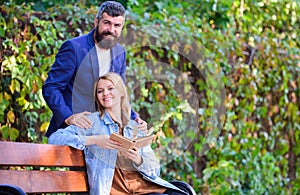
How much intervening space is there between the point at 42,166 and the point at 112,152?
1.19ft

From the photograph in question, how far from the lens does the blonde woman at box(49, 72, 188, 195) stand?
356 cm

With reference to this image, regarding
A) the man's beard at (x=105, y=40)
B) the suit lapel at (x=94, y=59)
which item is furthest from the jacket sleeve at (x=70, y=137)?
the man's beard at (x=105, y=40)

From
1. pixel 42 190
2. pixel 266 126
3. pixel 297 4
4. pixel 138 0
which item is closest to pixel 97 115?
pixel 42 190

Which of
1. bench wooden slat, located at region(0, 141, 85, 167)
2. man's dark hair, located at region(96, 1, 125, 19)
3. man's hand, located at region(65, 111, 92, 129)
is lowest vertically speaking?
bench wooden slat, located at region(0, 141, 85, 167)

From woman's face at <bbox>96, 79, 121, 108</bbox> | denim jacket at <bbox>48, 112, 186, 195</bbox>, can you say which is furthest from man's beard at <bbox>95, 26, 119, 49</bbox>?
denim jacket at <bbox>48, 112, 186, 195</bbox>

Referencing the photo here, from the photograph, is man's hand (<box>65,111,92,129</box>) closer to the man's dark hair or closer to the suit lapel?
the suit lapel

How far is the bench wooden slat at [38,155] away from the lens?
329 centimetres

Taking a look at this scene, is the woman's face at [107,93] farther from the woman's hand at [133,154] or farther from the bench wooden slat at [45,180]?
the bench wooden slat at [45,180]

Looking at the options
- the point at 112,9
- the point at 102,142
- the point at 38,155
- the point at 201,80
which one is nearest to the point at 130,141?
the point at 102,142

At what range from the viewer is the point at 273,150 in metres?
7.09

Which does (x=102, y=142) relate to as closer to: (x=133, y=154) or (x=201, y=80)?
(x=133, y=154)

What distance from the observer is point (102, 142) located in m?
3.52

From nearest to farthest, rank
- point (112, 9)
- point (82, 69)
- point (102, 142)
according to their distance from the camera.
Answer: point (102, 142), point (112, 9), point (82, 69)

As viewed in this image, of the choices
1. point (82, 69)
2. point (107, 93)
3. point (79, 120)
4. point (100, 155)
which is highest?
point (82, 69)
